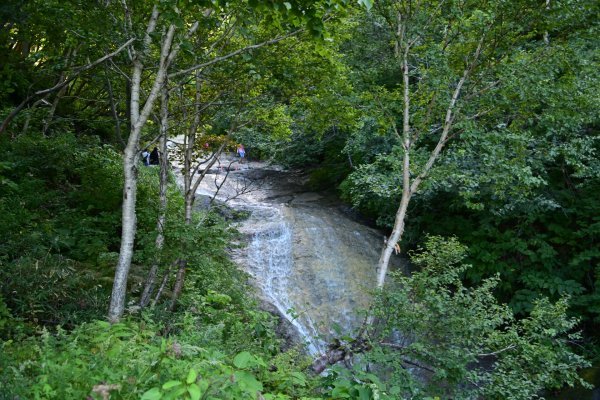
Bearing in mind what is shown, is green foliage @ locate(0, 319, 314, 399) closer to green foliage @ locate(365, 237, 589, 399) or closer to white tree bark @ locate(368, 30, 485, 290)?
green foliage @ locate(365, 237, 589, 399)

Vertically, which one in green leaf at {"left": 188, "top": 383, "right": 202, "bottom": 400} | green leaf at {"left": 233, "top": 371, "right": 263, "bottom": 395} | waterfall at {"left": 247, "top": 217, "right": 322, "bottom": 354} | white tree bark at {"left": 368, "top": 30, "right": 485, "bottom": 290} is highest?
white tree bark at {"left": 368, "top": 30, "right": 485, "bottom": 290}

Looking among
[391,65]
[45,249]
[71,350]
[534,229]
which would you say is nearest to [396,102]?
[391,65]

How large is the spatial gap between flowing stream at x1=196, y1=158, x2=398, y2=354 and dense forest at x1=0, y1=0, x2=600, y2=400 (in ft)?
2.99

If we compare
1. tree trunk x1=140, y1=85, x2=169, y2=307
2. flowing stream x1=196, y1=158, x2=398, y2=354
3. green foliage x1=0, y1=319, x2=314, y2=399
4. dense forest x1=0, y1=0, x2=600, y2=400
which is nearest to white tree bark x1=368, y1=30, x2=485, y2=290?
dense forest x1=0, y1=0, x2=600, y2=400

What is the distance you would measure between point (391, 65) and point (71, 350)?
409 inches

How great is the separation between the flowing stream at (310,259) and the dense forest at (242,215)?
0.91 metres

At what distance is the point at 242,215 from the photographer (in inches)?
372

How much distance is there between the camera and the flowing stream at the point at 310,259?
1046cm

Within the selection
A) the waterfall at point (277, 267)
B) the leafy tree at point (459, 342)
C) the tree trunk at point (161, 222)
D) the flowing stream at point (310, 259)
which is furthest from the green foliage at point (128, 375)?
the waterfall at point (277, 267)

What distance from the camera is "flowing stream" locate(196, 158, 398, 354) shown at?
10461 millimetres

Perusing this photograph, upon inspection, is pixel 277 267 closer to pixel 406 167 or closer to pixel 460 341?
pixel 406 167

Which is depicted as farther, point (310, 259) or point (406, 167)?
point (310, 259)

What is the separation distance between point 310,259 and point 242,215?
118 inches

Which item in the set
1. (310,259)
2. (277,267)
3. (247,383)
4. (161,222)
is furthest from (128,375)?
(310,259)
